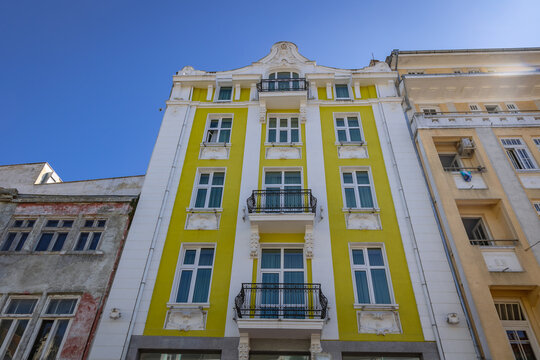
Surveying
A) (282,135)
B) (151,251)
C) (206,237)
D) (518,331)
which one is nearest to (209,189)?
(206,237)

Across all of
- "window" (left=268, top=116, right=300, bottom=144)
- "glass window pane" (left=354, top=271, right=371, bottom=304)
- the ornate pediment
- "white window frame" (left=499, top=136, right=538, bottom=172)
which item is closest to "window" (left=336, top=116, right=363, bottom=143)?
"window" (left=268, top=116, right=300, bottom=144)

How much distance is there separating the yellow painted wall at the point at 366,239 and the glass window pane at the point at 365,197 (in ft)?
1.10

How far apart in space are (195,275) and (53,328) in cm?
442

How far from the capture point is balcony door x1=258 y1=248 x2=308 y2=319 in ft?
35.0

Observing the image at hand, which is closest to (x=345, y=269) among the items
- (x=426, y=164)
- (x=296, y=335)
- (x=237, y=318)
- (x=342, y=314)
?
(x=342, y=314)

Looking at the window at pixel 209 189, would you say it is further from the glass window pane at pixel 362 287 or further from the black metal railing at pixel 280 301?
the glass window pane at pixel 362 287

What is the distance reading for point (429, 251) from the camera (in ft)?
39.6

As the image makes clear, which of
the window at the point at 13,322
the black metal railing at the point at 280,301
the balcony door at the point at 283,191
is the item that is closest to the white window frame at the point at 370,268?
the black metal railing at the point at 280,301

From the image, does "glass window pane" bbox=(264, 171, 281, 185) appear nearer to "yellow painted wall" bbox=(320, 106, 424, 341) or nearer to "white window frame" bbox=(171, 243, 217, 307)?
"yellow painted wall" bbox=(320, 106, 424, 341)

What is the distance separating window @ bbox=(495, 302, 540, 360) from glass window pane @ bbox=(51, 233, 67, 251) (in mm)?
14888

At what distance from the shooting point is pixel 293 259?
1241cm

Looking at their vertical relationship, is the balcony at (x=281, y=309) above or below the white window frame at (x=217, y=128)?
below

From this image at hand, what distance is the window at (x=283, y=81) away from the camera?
57.7 feet

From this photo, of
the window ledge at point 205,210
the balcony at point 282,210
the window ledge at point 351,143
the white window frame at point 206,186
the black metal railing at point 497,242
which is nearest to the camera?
the black metal railing at point 497,242
